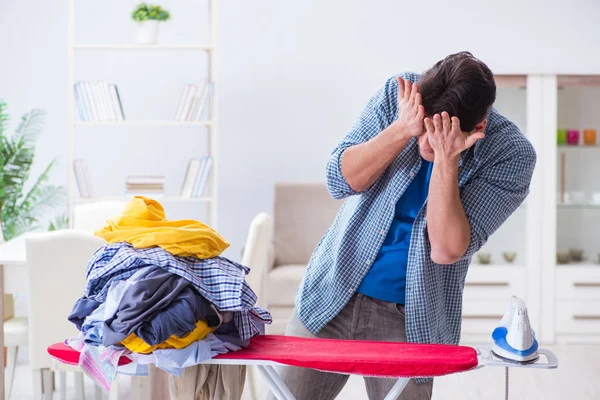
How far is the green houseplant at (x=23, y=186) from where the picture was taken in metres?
4.65

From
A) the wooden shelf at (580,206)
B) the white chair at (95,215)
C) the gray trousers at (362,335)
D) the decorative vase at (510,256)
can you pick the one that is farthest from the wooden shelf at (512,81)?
the gray trousers at (362,335)

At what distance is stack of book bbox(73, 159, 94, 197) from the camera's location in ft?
15.4

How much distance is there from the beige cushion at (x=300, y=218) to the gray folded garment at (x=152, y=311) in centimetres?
334

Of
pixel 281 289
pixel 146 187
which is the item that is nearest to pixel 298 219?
pixel 281 289

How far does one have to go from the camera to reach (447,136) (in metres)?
1.67

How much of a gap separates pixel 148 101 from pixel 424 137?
381cm

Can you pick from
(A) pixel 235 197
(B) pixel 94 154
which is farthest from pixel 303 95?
(B) pixel 94 154

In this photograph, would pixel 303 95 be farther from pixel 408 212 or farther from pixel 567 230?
pixel 408 212

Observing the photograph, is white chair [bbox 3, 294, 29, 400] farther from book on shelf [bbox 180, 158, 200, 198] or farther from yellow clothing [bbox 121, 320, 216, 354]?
yellow clothing [bbox 121, 320, 216, 354]

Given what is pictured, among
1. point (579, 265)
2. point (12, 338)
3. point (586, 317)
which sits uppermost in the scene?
point (579, 265)

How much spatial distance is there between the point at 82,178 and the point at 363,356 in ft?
11.0

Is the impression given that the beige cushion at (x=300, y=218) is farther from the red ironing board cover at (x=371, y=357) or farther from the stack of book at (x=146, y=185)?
the red ironing board cover at (x=371, y=357)

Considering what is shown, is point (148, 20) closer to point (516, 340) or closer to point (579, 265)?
point (579, 265)

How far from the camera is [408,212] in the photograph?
6.13 feet
